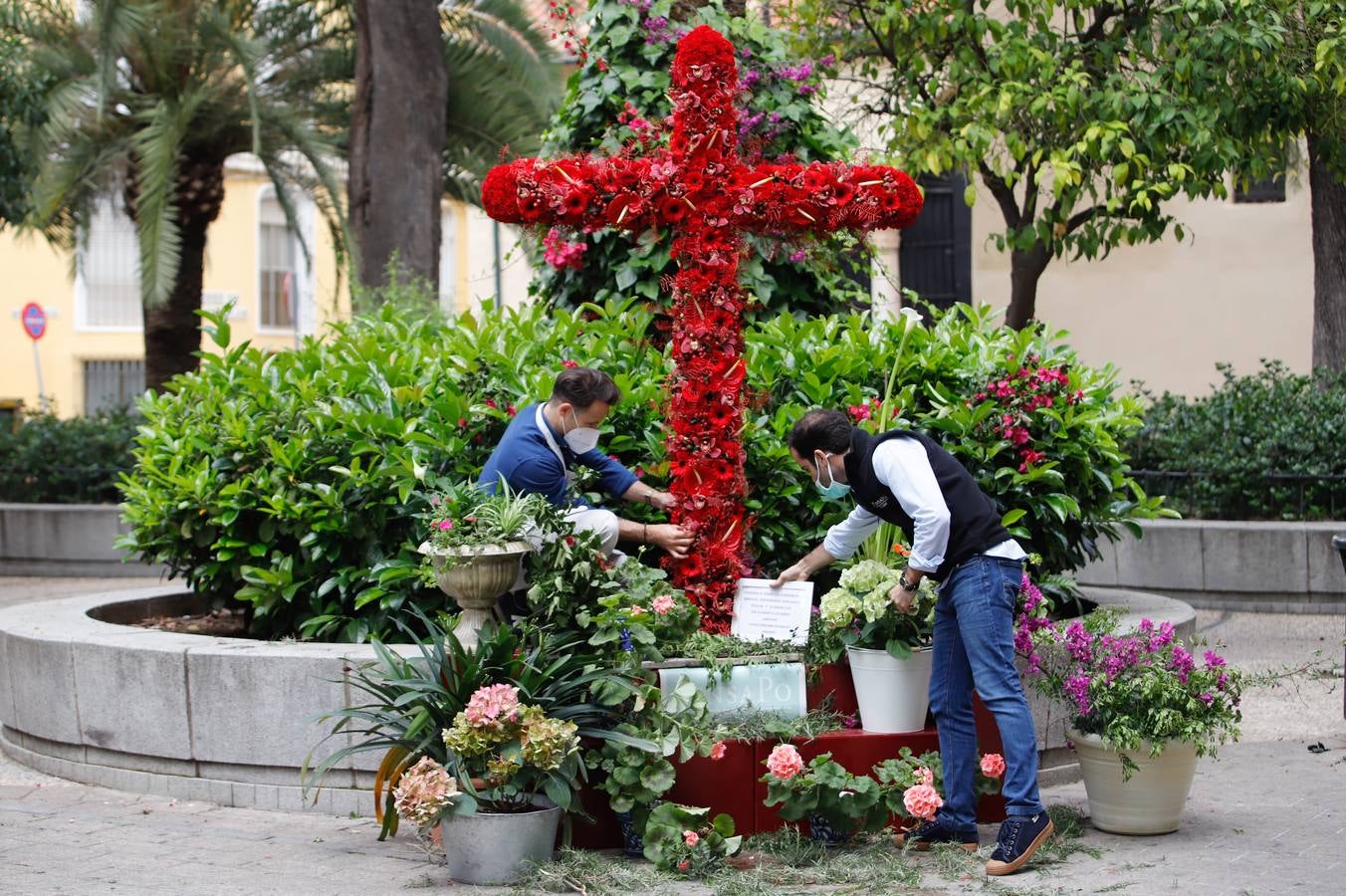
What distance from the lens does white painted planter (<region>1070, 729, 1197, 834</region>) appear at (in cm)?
566

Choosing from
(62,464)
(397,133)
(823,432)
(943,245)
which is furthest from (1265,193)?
(823,432)

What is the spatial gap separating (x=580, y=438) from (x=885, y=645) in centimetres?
139

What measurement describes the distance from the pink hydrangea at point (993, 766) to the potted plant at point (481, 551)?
1803mm

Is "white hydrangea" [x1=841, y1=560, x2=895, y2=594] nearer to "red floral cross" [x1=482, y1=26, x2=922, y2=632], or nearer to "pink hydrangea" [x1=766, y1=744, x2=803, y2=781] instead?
"red floral cross" [x1=482, y1=26, x2=922, y2=632]

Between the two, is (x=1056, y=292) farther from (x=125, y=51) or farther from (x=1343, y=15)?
(x=125, y=51)

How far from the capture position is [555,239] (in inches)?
314

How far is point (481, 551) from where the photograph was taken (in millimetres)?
5652

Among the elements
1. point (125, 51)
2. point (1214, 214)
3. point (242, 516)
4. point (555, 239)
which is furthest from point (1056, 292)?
point (242, 516)

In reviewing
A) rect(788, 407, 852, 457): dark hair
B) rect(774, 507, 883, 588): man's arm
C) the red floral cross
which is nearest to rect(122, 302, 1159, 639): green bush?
the red floral cross

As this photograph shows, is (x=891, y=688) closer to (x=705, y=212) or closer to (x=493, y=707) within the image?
(x=493, y=707)

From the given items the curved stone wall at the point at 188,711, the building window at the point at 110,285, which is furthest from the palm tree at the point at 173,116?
the building window at the point at 110,285

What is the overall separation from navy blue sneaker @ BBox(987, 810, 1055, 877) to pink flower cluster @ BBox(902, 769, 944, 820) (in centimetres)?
26

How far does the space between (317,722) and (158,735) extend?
0.84 m

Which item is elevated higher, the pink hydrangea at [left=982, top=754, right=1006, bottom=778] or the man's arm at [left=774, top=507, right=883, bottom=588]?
the man's arm at [left=774, top=507, right=883, bottom=588]
